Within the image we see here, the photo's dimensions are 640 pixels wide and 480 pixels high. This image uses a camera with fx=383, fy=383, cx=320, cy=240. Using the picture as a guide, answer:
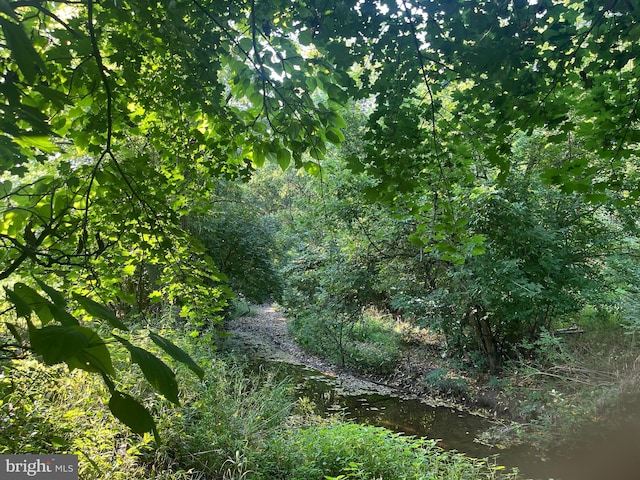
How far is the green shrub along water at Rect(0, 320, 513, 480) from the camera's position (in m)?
2.28

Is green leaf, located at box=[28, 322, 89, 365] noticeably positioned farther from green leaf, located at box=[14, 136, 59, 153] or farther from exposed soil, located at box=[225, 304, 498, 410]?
exposed soil, located at box=[225, 304, 498, 410]

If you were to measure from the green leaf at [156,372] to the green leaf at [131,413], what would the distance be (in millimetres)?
38

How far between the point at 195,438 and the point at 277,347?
7428 millimetres

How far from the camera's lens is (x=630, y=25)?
136 cm

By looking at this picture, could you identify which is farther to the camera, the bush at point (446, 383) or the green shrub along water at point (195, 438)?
the bush at point (446, 383)

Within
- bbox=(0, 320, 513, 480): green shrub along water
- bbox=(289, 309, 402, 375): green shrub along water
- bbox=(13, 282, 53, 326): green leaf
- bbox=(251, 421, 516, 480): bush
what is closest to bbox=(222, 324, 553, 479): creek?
bbox=(289, 309, 402, 375): green shrub along water

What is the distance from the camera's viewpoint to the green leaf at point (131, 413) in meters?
0.47

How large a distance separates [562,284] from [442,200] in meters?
5.47

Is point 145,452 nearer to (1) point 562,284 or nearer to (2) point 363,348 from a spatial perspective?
(1) point 562,284

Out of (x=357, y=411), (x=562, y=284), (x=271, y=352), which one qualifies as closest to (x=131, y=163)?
(x=357, y=411)

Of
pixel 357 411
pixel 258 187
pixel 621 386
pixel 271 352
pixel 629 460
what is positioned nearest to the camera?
pixel 629 460

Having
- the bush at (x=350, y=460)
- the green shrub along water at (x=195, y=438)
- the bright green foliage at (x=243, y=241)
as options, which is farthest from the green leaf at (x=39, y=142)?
the bright green foliage at (x=243, y=241)

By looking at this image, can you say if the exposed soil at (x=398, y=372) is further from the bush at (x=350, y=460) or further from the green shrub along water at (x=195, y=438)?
the bush at (x=350, y=460)

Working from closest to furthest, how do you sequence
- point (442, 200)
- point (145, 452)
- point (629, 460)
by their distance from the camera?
1. point (442, 200)
2. point (145, 452)
3. point (629, 460)
